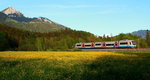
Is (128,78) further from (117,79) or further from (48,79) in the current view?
(48,79)

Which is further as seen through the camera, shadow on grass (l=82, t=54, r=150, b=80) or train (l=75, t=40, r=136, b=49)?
train (l=75, t=40, r=136, b=49)

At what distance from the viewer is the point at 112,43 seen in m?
92.3

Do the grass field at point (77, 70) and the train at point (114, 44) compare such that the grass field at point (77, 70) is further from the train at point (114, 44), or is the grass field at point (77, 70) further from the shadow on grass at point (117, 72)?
the train at point (114, 44)

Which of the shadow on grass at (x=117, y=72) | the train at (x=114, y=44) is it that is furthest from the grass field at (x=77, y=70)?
the train at (x=114, y=44)

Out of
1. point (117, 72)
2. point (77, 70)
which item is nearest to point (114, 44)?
point (77, 70)

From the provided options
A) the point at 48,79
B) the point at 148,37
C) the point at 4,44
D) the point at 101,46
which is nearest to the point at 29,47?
the point at 4,44

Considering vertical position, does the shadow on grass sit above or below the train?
below

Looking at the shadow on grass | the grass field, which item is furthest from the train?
the shadow on grass

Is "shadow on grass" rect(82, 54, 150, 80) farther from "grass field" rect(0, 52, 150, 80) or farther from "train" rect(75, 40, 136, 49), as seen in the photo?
"train" rect(75, 40, 136, 49)

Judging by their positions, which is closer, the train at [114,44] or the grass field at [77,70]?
the grass field at [77,70]

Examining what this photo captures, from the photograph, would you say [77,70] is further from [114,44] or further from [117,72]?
[114,44]

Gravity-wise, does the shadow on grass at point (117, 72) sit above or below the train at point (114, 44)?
below

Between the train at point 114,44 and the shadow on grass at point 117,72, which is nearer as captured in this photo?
the shadow on grass at point 117,72

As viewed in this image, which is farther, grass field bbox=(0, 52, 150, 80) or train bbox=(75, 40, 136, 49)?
train bbox=(75, 40, 136, 49)
